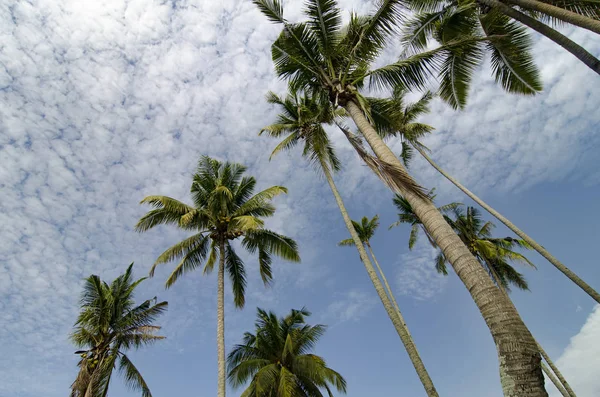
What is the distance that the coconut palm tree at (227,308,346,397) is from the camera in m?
15.7

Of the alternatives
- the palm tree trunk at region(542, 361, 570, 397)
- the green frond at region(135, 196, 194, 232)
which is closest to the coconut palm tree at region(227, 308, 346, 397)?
the green frond at region(135, 196, 194, 232)

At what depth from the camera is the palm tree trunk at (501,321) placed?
3098mm

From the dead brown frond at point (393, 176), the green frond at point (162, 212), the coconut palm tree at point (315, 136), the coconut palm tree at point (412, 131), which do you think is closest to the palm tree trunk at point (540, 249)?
the coconut palm tree at point (412, 131)

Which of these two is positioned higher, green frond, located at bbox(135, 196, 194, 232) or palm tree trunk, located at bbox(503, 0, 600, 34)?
green frond, located at bbox(135, 196, 194, 232)

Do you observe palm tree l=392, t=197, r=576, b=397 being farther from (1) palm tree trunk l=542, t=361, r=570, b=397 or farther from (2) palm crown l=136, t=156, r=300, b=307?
(2) palm crown l=136, t=156, r=300, b=307

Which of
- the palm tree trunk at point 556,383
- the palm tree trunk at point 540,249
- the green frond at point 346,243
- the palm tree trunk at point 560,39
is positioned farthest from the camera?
the green frond at point 346,243

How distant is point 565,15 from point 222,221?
43.1 feet

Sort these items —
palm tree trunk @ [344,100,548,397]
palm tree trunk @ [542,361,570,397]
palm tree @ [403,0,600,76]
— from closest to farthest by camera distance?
palm tree trunk @ [344,100,548,397] → palm tree @ [403,0,600,76] → palm tree trunk @ [542,361,570,397]

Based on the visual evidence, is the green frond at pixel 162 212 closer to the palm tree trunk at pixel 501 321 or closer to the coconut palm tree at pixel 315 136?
the coconut palm tree at pixel 315 136

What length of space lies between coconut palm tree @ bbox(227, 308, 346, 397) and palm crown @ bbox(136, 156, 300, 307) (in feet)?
11.8

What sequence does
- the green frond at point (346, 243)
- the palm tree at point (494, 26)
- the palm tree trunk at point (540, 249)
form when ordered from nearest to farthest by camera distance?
the palm tree at point (494, 26), the palm tree trunk at point (540, 249), the green frond at point (346, 243)

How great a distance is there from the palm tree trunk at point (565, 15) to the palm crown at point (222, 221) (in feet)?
34.7

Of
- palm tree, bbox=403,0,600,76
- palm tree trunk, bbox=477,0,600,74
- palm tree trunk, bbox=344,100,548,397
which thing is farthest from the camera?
palm tree, bbox=403,0,600,76

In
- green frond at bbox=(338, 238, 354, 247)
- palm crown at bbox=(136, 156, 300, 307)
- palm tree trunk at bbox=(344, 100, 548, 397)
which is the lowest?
palm tree trunk at bbox=(344, 100, 548, 397)
